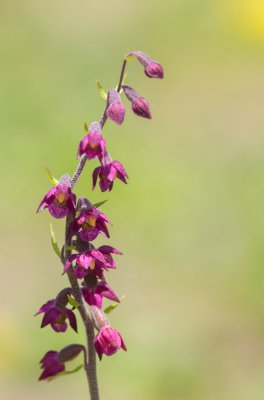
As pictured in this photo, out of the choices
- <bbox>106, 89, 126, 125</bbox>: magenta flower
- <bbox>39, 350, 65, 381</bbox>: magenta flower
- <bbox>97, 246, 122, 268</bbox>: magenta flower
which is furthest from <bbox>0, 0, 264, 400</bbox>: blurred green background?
<bbox>106, 89, 126, 125</bbox>: magenta flower

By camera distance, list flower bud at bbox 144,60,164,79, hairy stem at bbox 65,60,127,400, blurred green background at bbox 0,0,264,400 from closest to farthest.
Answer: hairy stem at bbox 65,60,127,400
flower bud at bbox 144,60,164,79
blurred green background at bbox 0,0,264,400

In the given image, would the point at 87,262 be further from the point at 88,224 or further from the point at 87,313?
the point at 87,313

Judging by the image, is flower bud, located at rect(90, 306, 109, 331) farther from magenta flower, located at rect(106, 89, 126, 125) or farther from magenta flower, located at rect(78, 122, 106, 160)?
magenta flower, located at rect(106, 89, 126, 125)

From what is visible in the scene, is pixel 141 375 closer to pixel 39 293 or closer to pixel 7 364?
pixel 7 364

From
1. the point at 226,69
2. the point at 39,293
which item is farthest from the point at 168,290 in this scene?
the point at 226,69

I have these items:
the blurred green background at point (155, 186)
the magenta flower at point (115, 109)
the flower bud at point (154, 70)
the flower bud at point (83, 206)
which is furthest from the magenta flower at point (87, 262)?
the blurred green background at point (155, 186)

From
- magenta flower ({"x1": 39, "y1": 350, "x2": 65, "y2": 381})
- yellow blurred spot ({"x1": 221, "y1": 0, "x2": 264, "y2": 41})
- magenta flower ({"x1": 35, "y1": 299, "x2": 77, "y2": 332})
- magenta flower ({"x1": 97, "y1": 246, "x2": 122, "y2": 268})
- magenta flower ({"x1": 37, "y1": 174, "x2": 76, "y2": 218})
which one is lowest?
magenta flower ({"x1": 39, "y1": 350, "x2": 65, "y2": 381})

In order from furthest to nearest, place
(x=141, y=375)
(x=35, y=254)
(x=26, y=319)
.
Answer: (x=35, y=254) < (x=26, y=319) < (x=141, y=375)

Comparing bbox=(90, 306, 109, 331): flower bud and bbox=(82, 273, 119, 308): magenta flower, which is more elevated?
bbox=(82, 273, 119, 308): magenta flower

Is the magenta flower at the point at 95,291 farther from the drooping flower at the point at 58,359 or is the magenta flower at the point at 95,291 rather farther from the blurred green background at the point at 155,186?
the blurred green background at the point at 155,186
